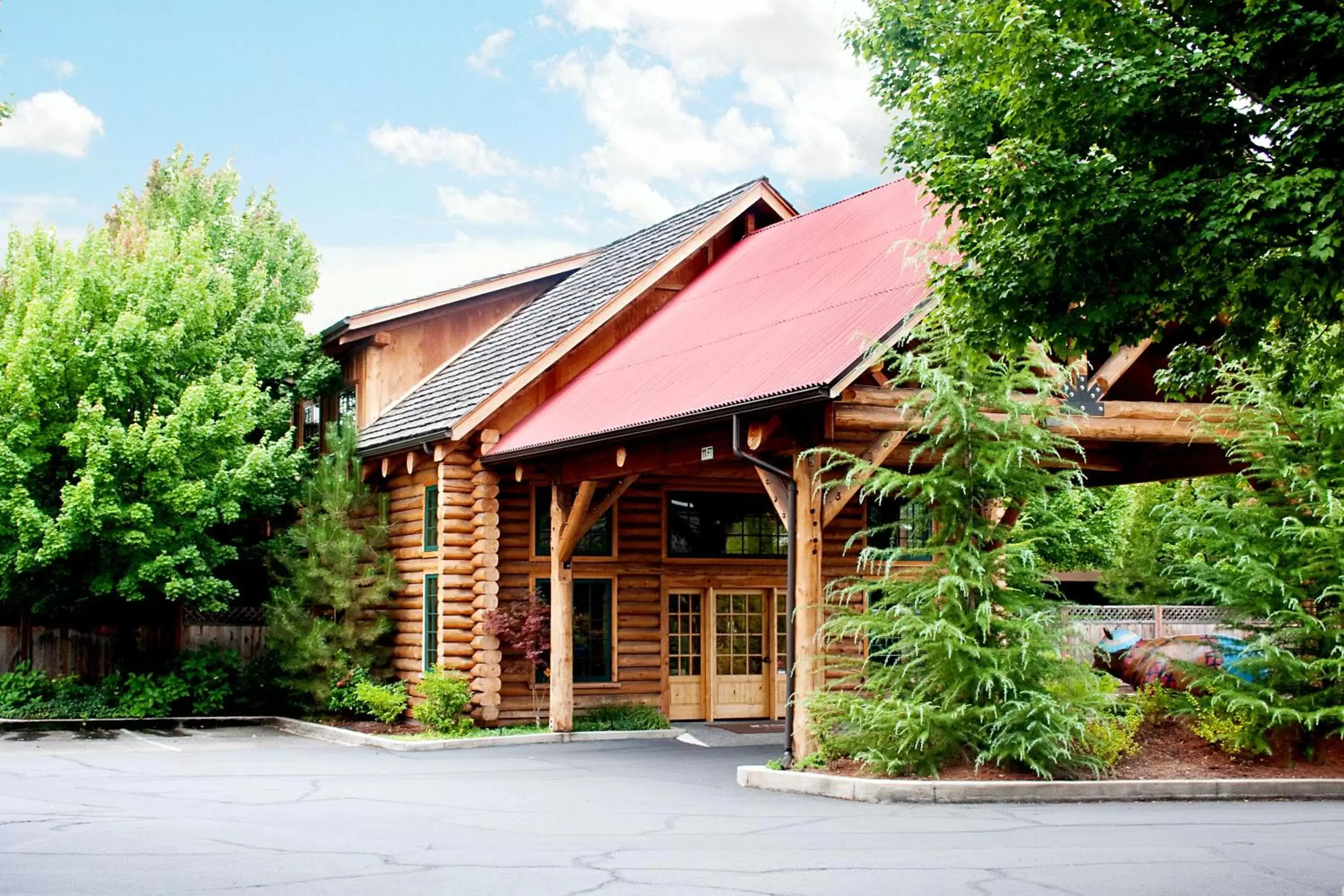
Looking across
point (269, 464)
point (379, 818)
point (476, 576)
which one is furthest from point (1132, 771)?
point (269, 464)

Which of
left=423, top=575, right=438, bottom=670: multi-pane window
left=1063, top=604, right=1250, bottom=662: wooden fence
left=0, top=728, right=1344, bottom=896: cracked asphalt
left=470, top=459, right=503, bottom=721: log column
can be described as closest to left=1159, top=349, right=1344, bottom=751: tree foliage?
left=0, top=728, right=1344, bottom=896: cracked asphalt

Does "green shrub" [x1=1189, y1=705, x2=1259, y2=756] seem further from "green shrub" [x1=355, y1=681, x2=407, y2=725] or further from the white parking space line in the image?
the white parking space line

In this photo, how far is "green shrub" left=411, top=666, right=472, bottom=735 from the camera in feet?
65.8

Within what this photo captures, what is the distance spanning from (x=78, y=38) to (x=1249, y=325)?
90.2 m

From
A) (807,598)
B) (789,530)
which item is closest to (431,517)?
(789,530)

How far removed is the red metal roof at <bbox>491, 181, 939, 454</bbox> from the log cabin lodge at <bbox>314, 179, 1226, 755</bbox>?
6 centimetres

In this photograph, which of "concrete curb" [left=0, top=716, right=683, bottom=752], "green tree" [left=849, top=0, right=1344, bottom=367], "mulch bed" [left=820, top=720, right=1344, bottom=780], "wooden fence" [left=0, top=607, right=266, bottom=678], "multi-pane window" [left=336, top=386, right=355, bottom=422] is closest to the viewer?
"green tree" [left=849, top=0, right=1344, bottom=367]

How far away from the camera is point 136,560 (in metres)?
21.9

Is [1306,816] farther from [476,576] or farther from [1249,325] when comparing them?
[476,576]

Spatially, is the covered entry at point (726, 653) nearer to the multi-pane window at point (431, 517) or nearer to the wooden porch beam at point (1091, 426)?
the multi-pane window at point (431, 517)

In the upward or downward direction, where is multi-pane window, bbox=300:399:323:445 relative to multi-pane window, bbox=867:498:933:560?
upward

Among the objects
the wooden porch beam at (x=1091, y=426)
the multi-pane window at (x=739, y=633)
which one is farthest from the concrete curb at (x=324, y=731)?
the wooden porch beam at (x=1091, y=426)

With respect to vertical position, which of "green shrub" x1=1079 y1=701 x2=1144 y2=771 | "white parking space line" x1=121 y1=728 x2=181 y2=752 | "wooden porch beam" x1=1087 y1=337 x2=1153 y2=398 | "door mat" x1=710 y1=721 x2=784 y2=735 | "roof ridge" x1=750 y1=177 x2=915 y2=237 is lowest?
"white parking space line" x1=121 y1=728 x2=181 y2=752

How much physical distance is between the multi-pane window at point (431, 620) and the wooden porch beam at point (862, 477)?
26.9 ft
